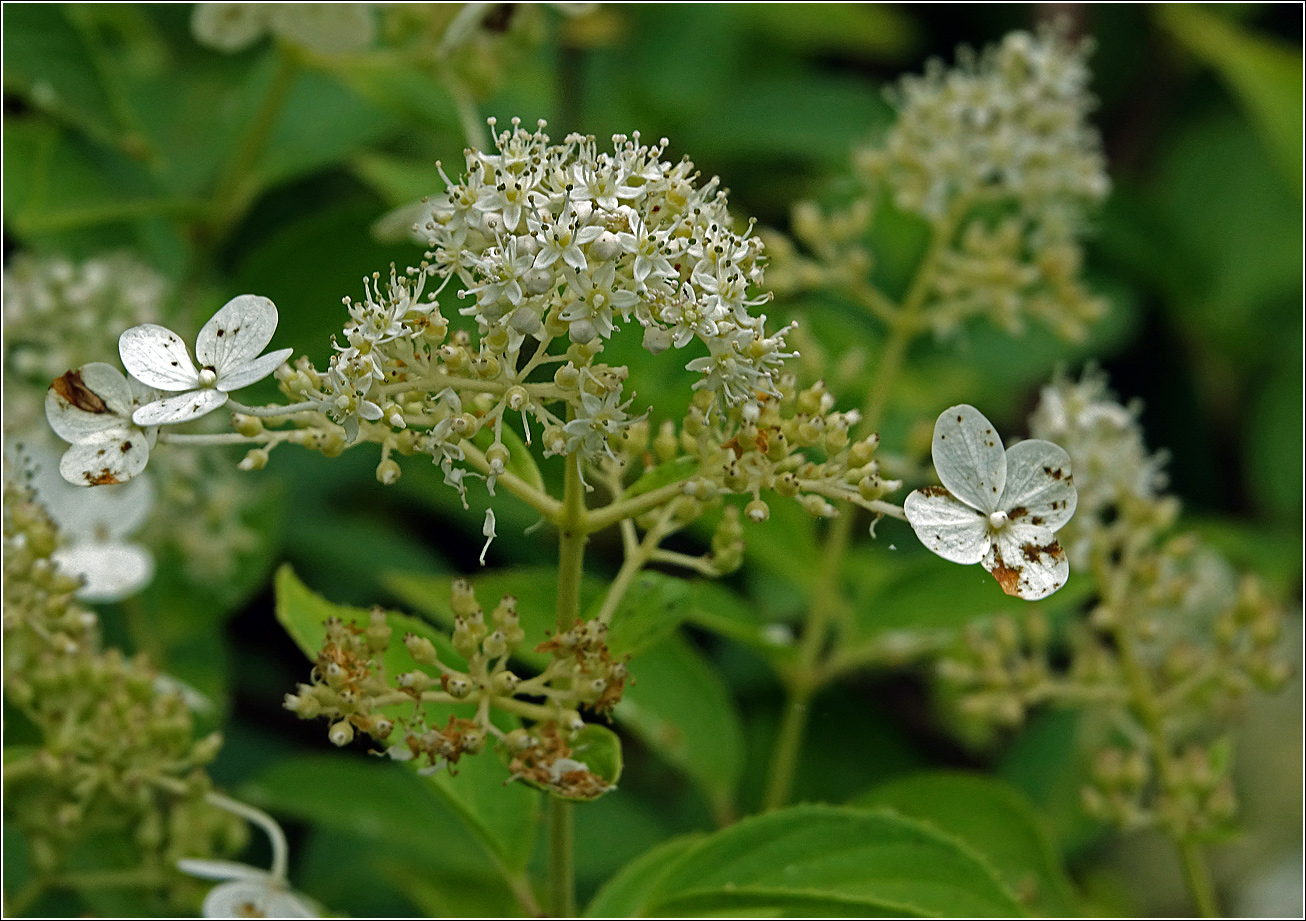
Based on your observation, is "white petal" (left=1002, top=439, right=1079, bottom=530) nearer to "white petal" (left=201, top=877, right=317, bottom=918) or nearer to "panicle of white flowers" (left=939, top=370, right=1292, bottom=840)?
"panicle of white flowers" (left=939, top=370, right=1292, bottom=840)

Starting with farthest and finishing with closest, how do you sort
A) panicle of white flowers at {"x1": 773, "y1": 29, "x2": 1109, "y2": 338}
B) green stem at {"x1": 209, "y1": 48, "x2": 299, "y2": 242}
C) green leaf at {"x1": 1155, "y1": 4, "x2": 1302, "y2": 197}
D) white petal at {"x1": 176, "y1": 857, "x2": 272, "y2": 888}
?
green leaf at {"x1": 1155, "y1": 4, "x2": 1302, "y2": 197}
green stem at {"x1": 209, "y1": 48, "x2": 299, "y2": 242}
panicle of white flowers at {"x1": 773, "y1": 29, "x2": 1109, "y2": 338}
white petal at {"x1": 176, "y1": 857, "x2": 272, "y2": 888}

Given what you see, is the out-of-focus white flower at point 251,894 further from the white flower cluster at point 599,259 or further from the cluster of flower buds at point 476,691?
the white flower cluster at point 599,259

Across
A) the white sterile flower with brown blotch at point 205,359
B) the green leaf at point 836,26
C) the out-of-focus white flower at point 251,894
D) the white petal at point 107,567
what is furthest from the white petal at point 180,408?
the green leaf at point 836,26

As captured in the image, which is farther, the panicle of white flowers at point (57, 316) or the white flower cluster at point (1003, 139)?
the white flower cluster at point (1003, 139)

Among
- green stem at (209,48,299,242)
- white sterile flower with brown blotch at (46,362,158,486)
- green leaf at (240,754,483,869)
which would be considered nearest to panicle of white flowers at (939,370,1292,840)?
green leaf at (240,754,483,869)

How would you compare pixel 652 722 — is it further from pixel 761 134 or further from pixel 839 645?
pixel 761 134

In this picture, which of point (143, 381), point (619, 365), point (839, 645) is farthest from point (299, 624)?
point (839, 645)
